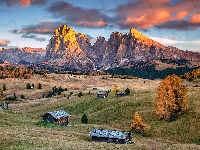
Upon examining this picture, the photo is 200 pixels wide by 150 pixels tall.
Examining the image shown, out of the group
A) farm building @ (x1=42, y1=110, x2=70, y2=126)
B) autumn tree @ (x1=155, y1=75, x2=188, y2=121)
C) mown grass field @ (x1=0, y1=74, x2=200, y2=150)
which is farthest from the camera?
autumn tree @ (x1=155, y1=75, x2=188, y2=121)

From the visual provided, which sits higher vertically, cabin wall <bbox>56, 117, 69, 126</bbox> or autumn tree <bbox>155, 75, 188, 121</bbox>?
autumn tree <bbox>155, 75, 188, 121</bbox>

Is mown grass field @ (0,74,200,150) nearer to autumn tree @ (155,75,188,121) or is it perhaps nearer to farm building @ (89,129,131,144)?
farm building @ (89,129,131,144)

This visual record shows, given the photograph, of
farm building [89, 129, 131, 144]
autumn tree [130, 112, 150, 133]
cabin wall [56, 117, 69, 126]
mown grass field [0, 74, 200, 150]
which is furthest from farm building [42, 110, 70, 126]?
farm building [89, 129, 131, 144]

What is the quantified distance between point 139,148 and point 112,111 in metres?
38.9

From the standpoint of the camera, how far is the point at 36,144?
44.5 meters

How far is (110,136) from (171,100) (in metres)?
28.1

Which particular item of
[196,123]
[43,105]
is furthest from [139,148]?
[43,105]

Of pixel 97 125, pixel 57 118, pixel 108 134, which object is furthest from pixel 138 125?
pixel 57 118

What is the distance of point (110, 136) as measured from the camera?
5972 cm

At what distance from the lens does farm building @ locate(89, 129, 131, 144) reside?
194ft

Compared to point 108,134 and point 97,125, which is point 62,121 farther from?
point 108,134

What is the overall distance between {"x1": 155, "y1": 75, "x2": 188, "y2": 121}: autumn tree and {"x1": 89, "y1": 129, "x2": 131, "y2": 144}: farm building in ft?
72.1

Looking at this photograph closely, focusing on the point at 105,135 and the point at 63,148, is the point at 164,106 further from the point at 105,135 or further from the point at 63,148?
the point at 63,148

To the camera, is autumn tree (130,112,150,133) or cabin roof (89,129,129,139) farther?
autumn tree (130,112,150,133)
